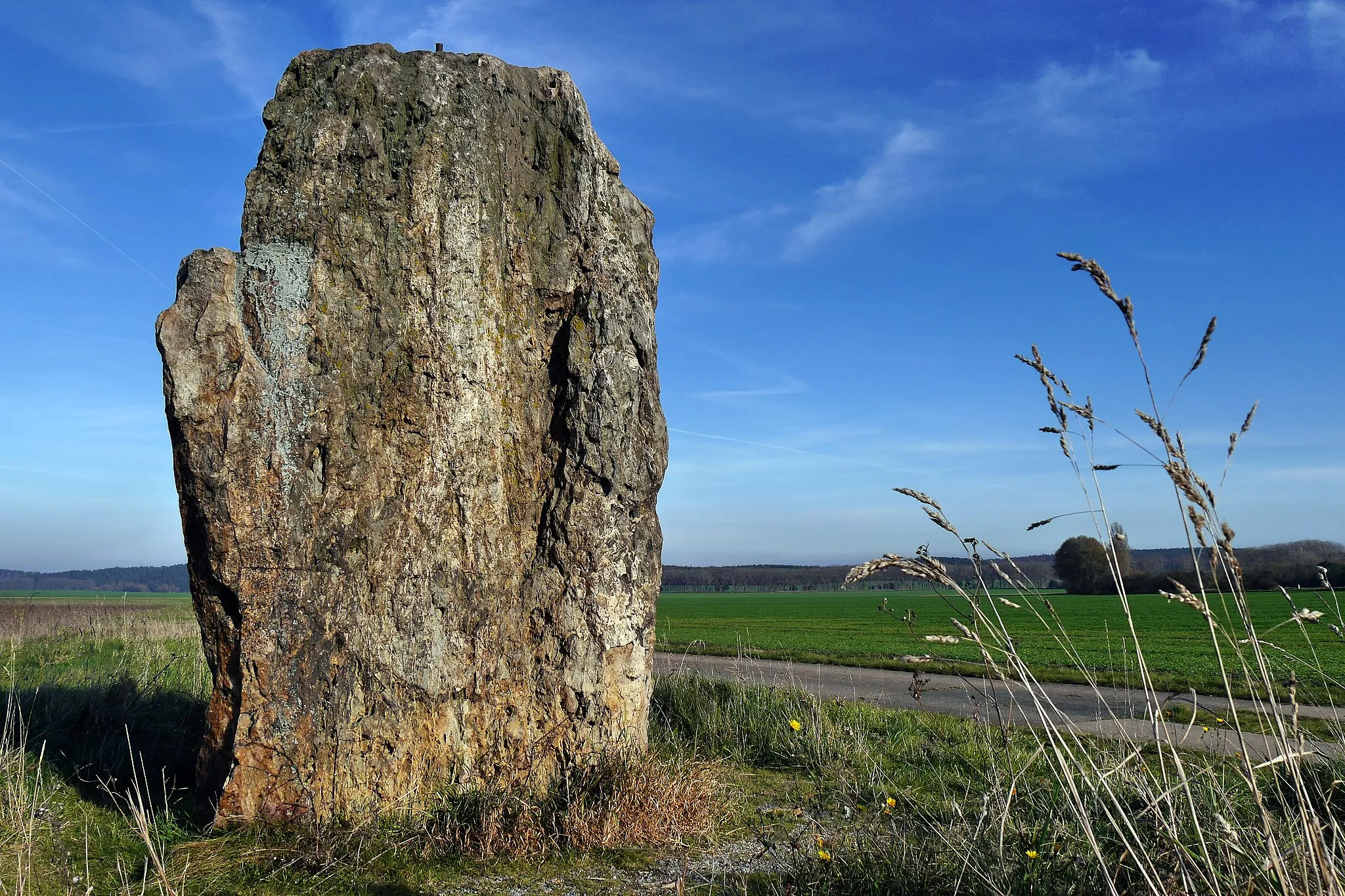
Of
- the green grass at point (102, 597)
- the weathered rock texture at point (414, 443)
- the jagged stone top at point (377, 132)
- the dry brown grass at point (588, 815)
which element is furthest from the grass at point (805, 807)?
the green grass at point (102, 597)

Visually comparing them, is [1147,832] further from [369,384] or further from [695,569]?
[695,569]

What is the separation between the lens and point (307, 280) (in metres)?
5.67

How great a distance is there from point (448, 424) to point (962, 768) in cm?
503

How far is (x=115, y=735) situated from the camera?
7.29m

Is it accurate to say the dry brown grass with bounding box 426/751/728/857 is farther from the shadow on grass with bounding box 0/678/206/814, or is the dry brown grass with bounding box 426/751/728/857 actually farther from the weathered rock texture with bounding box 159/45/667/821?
the shadow on grass with bounding box 0/678/206/814

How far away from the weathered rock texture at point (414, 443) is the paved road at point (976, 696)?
3.30 meters

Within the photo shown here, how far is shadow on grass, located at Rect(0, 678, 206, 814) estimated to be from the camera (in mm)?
6223

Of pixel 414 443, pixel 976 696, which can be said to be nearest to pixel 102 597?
pixel 976 696

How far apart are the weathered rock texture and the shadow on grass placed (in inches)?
45.6

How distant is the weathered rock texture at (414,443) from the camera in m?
5.34

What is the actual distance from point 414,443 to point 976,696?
30.0 feet

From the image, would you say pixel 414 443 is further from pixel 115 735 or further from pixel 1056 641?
pixel 1056 641

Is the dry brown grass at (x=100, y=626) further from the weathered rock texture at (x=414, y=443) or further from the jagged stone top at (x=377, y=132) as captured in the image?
the jagged stone top at (x=377, y=132)

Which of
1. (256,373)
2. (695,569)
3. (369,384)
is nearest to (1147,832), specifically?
(369,384)
